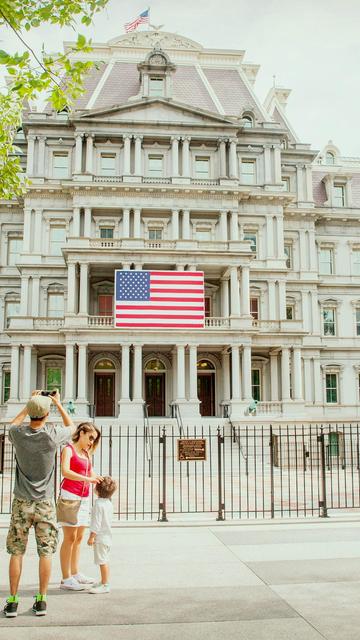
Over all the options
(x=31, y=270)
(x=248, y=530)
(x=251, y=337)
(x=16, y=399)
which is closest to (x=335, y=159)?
(x=251, y=337)

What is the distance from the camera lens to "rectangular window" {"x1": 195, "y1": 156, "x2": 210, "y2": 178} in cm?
3988

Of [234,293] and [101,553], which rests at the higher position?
[234,293]

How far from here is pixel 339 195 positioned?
4525 centimetres

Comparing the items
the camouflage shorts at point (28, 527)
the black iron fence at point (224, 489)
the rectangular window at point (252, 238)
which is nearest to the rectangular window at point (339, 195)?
the rectangular window at point (252, 238)

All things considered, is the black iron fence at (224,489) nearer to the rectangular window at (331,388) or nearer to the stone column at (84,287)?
the stone column at (84,287)

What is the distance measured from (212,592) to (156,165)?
34.5 m

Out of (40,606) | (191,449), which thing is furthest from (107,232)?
(40,606)

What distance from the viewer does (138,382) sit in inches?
1326

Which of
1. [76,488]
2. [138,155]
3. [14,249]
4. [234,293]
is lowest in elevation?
[76,488]

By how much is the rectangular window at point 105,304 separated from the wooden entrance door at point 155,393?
15.0 feet

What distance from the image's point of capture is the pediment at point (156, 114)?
38500 millimetres

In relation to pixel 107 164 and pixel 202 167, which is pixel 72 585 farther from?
pixel 202 167

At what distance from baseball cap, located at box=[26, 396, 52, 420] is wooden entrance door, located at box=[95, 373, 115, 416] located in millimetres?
30835

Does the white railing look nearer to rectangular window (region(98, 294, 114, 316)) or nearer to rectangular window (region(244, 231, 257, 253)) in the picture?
rectangular window (region(98, 294, 114, 316))
